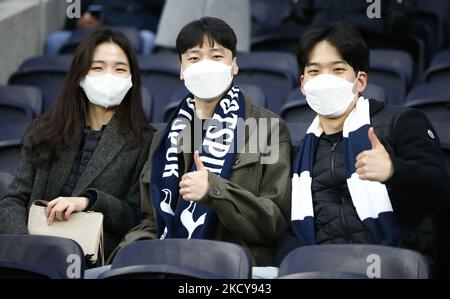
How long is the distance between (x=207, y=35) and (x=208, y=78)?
19cm

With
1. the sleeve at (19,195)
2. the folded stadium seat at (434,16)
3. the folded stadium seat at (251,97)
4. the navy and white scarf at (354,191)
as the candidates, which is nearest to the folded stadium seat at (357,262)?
the navy and white scarf at (354,191)

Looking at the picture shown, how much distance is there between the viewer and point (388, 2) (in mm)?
7363

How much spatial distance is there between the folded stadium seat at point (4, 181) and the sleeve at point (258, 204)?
44.8 inches

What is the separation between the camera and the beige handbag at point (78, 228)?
4.38 meters

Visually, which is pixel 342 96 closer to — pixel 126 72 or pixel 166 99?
pixel 126 72

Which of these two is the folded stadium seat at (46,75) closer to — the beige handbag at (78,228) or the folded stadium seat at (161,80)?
the folded stadium seat at (161,80)

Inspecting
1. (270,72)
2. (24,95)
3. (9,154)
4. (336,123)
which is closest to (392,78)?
(270,72)

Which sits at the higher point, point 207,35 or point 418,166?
point 207,35

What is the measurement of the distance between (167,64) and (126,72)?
6.21ft

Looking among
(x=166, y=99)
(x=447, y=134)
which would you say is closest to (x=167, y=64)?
(x=166, y=99)

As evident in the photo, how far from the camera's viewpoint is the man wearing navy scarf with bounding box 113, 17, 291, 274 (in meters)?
4.26

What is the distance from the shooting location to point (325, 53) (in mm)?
4418

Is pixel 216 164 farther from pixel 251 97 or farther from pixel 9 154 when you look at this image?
pixel 9 154

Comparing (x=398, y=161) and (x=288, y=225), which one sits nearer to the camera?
(x=398, y=161)
